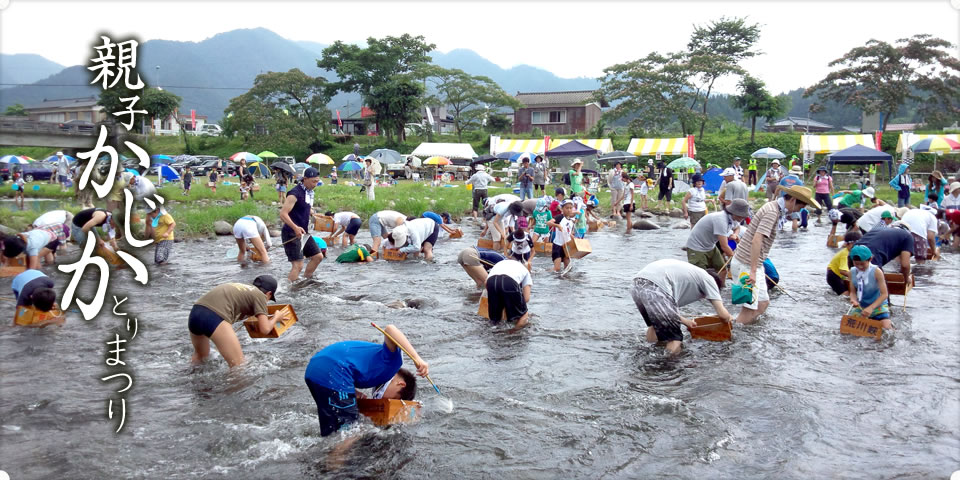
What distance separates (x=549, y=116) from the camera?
55094 millimetres

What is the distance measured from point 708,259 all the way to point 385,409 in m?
5.90

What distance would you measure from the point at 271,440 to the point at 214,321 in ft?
4.65

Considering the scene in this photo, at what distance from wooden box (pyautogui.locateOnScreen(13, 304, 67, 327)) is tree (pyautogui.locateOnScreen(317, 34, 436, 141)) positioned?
4220cm

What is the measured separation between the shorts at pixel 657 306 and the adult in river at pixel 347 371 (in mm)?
2988

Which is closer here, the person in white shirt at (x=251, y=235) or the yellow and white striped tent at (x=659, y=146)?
the person in white shirt at (x=251, y=235)

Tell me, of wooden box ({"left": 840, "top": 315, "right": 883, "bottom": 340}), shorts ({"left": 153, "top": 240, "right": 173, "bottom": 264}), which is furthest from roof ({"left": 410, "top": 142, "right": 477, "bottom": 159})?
wooden box ({"left": 840, "top": 315, "right": 883, "bottom": 340})

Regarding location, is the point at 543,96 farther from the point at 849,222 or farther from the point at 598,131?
the point at 849,222

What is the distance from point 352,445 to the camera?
500 cm

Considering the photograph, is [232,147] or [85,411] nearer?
[85,411]

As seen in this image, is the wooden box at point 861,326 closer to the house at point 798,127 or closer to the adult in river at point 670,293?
the adult in river at point 670,293

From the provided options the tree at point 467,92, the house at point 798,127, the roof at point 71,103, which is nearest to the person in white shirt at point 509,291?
the tree at point 467,92

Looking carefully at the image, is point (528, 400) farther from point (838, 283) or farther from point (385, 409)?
point (838, 283)

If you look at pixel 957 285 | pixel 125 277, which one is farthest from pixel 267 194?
pixel 957 285

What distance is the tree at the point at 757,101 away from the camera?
1617 inches
